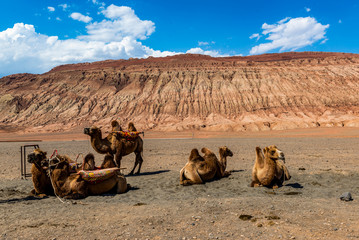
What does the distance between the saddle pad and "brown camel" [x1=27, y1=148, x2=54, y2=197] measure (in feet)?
3.71

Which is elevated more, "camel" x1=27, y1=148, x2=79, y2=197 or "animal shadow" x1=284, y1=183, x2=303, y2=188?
"camel" x1=27, y1=148, x2=79, y2=197

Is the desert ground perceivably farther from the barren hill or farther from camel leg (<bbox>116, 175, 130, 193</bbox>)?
the barren hill

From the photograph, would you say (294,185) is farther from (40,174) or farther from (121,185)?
(40,174)

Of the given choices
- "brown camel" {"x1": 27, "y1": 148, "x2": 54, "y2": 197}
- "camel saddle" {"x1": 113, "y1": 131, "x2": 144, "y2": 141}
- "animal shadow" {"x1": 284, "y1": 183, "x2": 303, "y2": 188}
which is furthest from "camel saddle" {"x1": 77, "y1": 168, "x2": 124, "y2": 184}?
"animal shadow" {"x1": 284, "y1": 183, "x2": 303, "y2": 188}

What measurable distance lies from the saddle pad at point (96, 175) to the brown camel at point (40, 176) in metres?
1.13

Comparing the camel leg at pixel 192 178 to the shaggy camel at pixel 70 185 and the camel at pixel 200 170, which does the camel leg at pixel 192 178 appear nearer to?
the camel at pixel 200 170

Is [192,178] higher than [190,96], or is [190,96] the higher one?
[190,96]

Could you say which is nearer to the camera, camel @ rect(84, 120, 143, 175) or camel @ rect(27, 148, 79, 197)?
camel @ rect(27, 148, 79, 197)

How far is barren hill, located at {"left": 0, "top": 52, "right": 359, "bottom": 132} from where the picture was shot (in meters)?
61.2

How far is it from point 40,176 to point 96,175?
170 centimetres

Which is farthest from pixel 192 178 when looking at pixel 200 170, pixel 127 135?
pixel 127 135

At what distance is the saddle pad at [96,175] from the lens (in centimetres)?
859

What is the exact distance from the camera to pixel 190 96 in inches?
2724

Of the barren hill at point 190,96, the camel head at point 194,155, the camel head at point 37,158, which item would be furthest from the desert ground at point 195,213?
the barren hill at point 190,96
